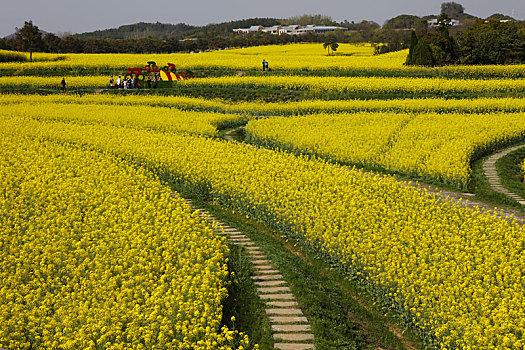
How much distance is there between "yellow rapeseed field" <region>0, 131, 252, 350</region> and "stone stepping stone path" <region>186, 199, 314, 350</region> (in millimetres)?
919

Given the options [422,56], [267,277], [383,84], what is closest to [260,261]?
[267,277]

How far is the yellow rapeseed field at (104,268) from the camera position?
7.81m

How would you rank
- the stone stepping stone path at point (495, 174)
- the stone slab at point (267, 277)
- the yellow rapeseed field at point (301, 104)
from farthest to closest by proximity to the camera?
the yellow rapeseed field at point (301, 104), the stone stepping stone path at point (495, 174), the stone slab at point (267, 277)

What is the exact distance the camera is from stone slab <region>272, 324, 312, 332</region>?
360 inches

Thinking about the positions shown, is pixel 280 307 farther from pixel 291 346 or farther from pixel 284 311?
pixel 291 346

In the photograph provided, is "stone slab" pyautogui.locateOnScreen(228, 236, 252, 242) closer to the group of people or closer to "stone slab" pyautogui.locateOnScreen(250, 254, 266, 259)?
"stone slab" pyautogui.locateOnScreen(250, 254, 266, 259)

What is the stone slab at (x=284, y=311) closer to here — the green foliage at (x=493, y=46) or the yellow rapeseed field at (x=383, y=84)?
the yellow rapeseed field at (x=383, y=84)

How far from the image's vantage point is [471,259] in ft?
35.7

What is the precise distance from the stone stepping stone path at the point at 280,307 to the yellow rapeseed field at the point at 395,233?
1.45m

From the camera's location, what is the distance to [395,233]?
12.4 meters

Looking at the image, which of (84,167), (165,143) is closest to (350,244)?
(84,167)

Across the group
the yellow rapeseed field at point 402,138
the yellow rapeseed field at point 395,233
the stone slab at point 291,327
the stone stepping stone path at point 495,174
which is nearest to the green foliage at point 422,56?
the yellow rapeseed field at point 402,138

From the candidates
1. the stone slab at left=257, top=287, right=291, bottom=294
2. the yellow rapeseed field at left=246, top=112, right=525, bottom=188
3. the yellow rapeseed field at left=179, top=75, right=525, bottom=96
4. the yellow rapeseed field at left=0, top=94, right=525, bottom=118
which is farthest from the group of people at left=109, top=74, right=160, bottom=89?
the stone slab at left=257, top=287, right=291, bottom=294

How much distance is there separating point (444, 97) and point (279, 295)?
39.4 meters
